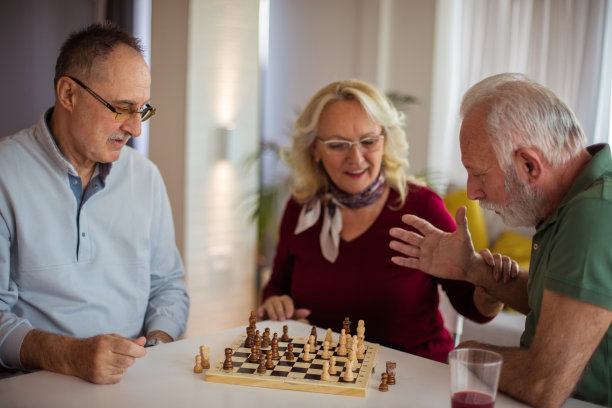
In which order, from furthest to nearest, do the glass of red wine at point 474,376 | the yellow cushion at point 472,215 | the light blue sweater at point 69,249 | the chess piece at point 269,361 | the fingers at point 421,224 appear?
the yellow cushion at point 472,215 → the fingers at point 421,224 → the light blue sweater at point 69,249 → the chess piece at point 269,361 → the glass of red wine at point 474,376

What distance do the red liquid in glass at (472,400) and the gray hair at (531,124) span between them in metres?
0.70

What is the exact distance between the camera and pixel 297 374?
1553 mm

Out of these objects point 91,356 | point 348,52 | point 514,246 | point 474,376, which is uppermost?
point 348,52

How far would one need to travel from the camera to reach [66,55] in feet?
6.85

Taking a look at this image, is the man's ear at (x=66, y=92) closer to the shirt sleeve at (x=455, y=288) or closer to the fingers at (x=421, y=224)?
the fingers at (x=421, y=224)

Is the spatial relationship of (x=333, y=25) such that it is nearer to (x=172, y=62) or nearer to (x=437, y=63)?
(x=437, y=63)

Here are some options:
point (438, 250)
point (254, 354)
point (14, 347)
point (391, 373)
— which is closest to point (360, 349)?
point (391, 373)

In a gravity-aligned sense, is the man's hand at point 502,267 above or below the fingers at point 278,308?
above

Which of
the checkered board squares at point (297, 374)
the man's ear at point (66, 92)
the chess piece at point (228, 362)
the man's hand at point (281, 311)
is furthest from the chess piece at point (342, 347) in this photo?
the man's ear at point (66, 92)

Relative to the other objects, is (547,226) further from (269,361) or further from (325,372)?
(269,361)

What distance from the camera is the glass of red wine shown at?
122cm

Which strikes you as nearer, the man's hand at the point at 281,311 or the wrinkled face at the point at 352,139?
the man's hand at the point at 281,311

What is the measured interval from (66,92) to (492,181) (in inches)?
58.0

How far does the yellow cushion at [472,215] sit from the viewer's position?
473 centimetres
